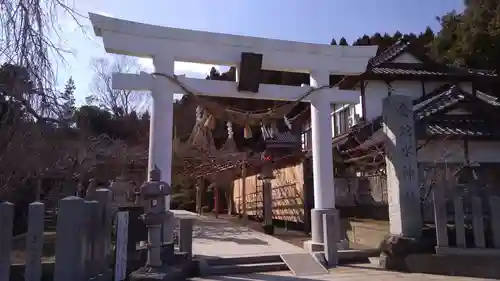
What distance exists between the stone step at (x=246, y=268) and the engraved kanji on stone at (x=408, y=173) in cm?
339

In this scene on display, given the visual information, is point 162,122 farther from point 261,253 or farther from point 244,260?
point 261,253

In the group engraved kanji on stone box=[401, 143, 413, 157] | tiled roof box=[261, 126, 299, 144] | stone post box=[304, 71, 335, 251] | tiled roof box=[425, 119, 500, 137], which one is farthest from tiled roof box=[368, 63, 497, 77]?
engraved kanji on stone box=[401, 143, 413, 157]

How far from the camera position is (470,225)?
841cm

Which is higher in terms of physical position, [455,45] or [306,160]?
[455,45]

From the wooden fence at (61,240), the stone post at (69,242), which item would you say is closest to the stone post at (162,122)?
the wooden fence at (61,240)

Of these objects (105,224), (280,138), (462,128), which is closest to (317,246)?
(105,224)

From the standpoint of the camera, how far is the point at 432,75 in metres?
18.7

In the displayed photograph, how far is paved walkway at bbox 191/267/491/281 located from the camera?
7.67 m

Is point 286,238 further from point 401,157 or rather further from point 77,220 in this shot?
point 77,220

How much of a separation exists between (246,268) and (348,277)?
7.48 feet

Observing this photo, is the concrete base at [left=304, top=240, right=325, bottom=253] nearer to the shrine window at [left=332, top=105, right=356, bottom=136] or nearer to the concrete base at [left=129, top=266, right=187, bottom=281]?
the concrete base at [left=129, top=266, right=187, bottom=281]

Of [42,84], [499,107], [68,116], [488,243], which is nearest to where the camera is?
[42,84]

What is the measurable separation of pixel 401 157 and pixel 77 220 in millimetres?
6734

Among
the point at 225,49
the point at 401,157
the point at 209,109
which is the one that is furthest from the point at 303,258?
the point at 225,49
